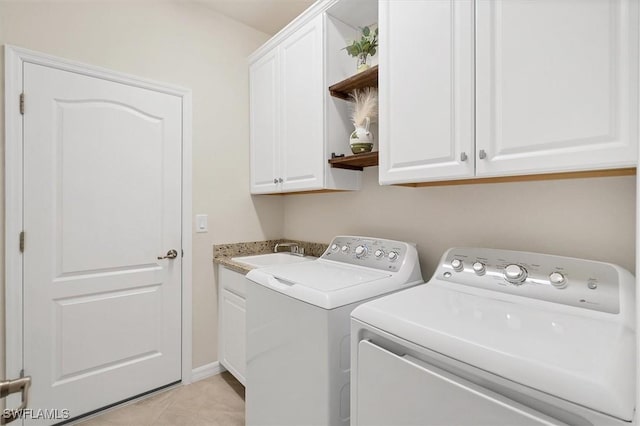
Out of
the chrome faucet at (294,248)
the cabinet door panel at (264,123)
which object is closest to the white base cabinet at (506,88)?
the cabinet door panel at (264,123)

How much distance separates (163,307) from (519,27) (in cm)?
243

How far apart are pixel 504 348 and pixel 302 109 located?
5.42ft

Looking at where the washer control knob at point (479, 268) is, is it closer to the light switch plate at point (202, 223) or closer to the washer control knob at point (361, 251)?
the washer control knob at point (361, 251)

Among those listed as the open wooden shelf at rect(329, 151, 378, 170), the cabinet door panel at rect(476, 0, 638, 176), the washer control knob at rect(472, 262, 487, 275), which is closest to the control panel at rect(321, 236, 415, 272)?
the washer control knob at rect(472, 262, 487, 275)

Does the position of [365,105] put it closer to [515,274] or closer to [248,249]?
[515,274]

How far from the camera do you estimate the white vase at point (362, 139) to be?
1.72 meters

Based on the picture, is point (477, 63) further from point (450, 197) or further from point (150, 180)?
point (150, 180)

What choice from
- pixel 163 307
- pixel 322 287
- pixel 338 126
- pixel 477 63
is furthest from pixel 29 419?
pixel 477 63

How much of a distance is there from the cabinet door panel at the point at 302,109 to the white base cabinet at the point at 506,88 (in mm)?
482

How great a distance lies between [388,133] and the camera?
4.76 feet

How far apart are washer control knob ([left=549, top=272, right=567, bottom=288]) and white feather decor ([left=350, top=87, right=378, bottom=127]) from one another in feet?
3.73

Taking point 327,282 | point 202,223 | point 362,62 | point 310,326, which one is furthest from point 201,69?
point 310,326

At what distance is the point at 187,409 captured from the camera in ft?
6.49

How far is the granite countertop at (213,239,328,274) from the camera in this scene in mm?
2337
